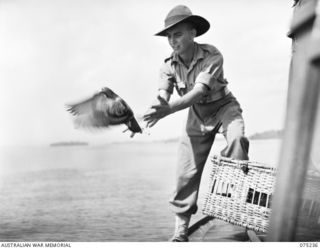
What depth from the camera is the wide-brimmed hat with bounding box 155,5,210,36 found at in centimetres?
319

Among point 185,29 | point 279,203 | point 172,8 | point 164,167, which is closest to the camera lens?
point 279,203

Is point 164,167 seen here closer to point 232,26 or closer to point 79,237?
point 79,237

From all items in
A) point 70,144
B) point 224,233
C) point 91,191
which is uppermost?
point 70,144

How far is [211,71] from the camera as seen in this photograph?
123 inches

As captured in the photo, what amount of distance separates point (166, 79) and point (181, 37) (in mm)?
271

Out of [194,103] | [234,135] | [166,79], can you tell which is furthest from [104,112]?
[234,135]

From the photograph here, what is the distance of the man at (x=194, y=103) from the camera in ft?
10.4

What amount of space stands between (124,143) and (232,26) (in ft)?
3.51

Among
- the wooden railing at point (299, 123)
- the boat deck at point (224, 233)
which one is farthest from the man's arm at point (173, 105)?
the wooden railing at point (299, 123)

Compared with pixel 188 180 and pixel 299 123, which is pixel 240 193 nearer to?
pixel 188 180

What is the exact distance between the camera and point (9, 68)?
3.61 m

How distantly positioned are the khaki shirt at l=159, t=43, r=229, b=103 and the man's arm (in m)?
0.06

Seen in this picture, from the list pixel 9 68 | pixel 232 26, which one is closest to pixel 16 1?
pixel 9 68

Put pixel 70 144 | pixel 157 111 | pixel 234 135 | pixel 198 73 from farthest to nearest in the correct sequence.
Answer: pixel 70 144 < pixel 198 73 < pixel 234 135 < pixel 157 111
